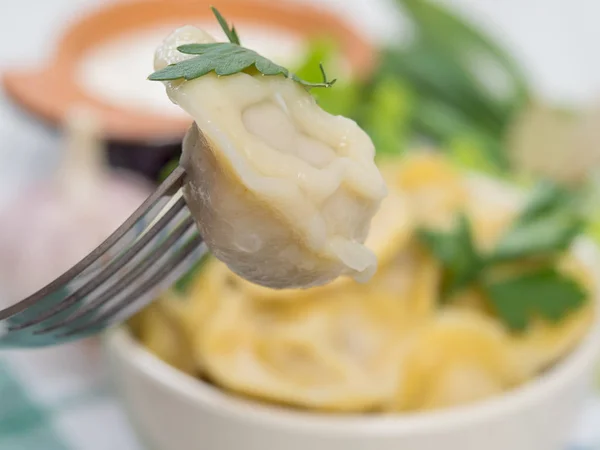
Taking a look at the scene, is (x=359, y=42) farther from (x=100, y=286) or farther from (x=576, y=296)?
(x=100, y=286)

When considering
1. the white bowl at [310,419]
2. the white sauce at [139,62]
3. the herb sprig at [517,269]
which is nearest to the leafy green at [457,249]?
the herb sprig at [517,269]

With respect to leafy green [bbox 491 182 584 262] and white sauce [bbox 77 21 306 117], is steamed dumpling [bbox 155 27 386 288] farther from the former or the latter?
white sauce [bbox 77 21 306 117]

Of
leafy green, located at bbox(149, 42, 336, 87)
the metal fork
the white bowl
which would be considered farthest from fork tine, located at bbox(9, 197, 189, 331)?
the white bowl

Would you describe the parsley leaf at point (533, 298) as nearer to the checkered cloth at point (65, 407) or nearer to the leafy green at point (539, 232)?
the leafy green at point (539, 232)

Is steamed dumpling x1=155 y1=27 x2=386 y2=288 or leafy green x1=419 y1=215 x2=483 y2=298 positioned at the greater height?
steamed dumpling x1=155 y1=27 x2=386 y2=288

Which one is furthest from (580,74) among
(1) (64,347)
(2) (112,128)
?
(1) (64,347)

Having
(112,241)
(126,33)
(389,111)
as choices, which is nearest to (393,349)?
(112,241)

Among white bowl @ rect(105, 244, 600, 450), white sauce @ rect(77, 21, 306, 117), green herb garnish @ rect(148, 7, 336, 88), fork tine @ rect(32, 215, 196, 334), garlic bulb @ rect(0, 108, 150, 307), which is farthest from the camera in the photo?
white sauce @ rect(77, 21, 306, 117)
